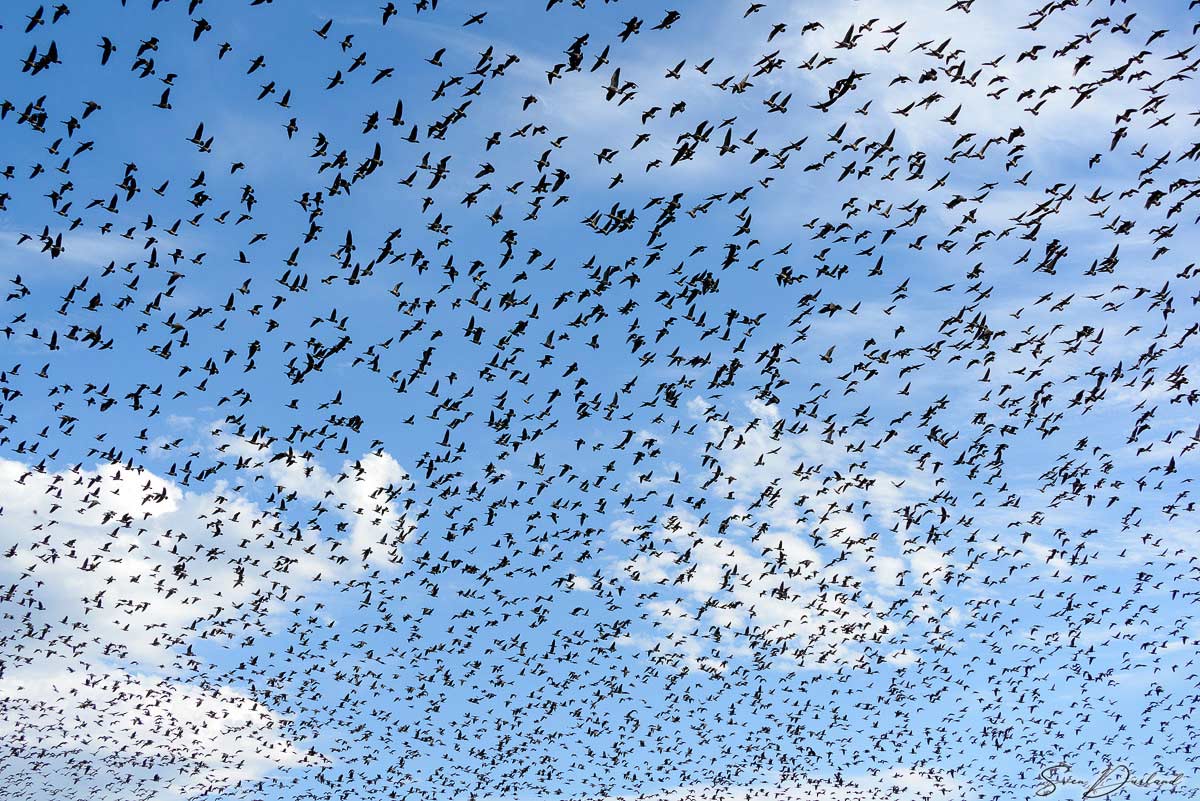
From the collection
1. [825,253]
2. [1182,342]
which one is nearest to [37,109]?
[825,253]

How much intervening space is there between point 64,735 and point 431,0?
2719 inches

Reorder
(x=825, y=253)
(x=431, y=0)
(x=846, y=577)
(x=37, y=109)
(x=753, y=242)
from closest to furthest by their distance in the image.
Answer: (x=431, y=0) < (x=37, y=109) < (x=753, y=242) < (x=825, y=253) < (x=846, y=577)

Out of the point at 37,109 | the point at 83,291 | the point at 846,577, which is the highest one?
the point at 37,109

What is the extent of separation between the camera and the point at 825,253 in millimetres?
38875

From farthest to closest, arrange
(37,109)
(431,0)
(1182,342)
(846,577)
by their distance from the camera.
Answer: (846,577)
(1182,342)
(37,109)
(431,0)

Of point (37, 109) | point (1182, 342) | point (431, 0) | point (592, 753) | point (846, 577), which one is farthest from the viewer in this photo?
point (592, 753)

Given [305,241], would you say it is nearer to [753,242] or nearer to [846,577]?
[753,242]

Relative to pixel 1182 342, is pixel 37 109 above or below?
above

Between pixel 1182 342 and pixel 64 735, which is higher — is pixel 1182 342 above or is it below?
below

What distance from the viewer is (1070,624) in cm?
6128

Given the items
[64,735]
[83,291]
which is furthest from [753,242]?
[64,735]

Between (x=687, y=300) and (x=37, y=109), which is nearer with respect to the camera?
(x=37, y=109)

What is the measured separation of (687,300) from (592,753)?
152 ft

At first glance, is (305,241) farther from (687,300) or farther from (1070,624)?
(1070,624)
